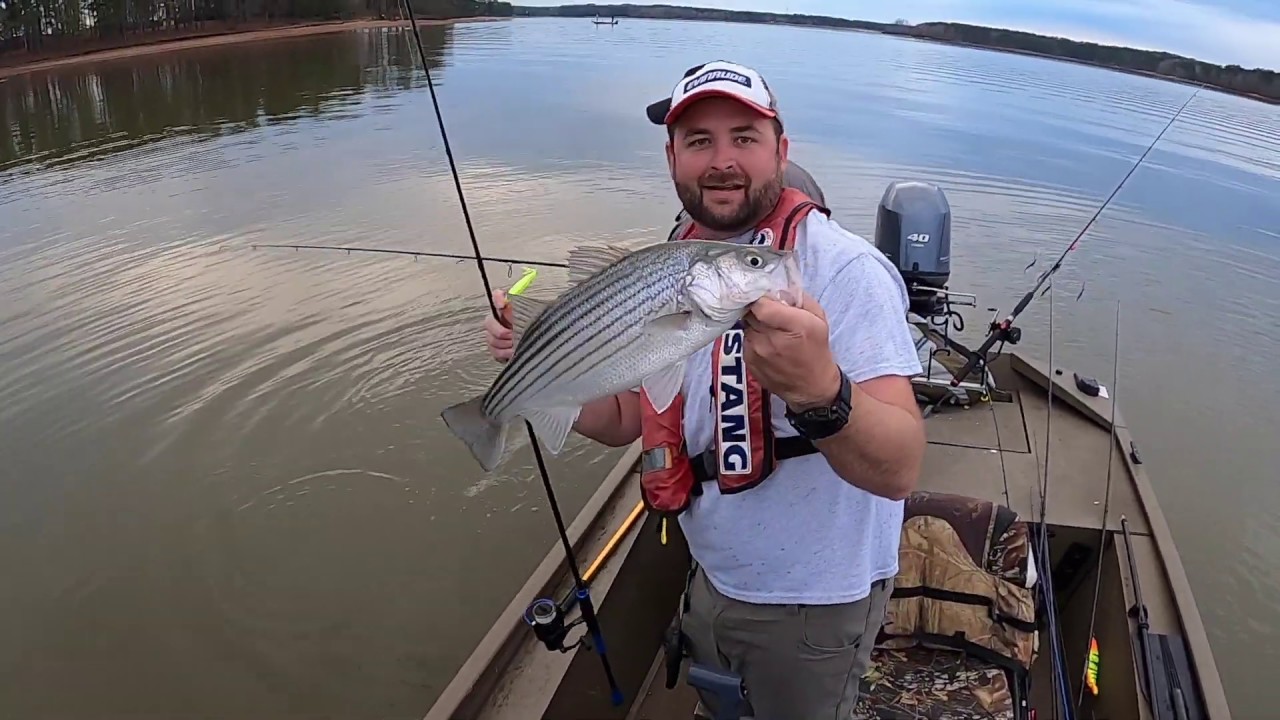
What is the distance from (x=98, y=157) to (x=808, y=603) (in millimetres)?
20219

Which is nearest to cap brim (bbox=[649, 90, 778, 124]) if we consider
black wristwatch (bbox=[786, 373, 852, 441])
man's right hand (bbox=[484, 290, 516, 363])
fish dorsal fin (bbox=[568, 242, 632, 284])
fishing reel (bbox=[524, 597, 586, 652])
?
fish dorsal fin (bbox=[568, 242, 632, 284])

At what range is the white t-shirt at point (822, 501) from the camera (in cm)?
179

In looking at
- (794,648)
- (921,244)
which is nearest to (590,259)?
(794,648)

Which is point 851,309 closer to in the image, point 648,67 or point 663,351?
point 663,351

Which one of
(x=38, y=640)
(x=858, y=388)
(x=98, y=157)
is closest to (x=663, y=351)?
(x=858, y=388)

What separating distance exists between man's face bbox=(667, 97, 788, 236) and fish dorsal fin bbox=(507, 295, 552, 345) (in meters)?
0.46

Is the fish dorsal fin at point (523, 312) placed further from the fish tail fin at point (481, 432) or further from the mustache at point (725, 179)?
the mustache at point (725, 179)

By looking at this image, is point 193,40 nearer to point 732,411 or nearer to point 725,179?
point 725,179

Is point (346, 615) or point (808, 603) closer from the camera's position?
point (808, 603)

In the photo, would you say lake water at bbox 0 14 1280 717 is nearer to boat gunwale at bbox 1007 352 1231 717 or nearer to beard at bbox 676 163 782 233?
boat gunwale at bbox 1007 352 1231 717

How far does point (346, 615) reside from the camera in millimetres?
5277

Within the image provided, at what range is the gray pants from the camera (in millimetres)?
2037

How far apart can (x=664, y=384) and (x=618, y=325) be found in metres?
0.17

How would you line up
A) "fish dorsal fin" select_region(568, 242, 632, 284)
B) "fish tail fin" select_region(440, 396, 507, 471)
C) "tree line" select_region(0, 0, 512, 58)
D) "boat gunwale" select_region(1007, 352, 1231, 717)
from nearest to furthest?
1. "fish dorsal fin" select_region(568, 242, 632, 284)
2. "fish tail fin" select_region(440, 396, 507, 471)
3. "boat gunwale" select_region(1007, 352, 1231, 717)
4. "tree line" select_region(0, 0, 512, 58)
